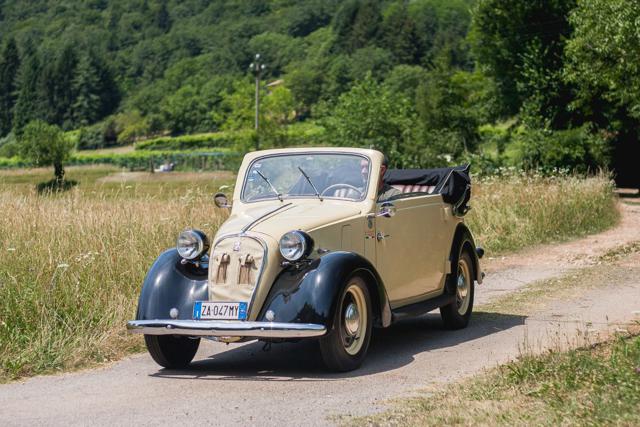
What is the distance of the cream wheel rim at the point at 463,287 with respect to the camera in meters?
10.7

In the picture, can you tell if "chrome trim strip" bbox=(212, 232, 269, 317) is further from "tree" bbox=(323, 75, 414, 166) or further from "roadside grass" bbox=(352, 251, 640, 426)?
"tree" bbox=(323, 75, 414, 166)

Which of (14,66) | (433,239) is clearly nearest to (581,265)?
(433,239)

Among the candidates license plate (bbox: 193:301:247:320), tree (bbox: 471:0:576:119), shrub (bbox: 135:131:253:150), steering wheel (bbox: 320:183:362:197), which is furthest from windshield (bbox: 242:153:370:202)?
shrub (bbox: 135:131:253:150)

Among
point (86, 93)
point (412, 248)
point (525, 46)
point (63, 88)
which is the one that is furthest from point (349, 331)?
point (86, 93)

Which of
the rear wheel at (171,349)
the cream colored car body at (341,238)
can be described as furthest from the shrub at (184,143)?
the rear wheel at (171,349)

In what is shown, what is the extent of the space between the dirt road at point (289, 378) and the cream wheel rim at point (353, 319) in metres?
0.23

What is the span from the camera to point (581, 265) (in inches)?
637

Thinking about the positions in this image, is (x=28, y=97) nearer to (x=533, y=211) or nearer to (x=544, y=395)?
(x=533, y=211)

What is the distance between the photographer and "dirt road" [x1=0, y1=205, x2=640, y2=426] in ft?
22.9

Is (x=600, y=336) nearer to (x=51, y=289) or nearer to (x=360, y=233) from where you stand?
(x=360, y=233)

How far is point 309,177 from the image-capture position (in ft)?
31.2

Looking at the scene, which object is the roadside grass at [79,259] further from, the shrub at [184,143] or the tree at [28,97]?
the shrub at [184,143]

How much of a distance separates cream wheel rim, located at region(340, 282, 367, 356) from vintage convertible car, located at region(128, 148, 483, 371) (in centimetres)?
1

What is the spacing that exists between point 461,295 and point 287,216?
2.86 meters
